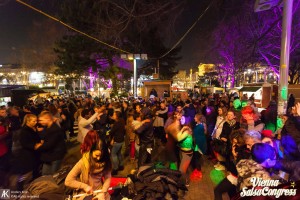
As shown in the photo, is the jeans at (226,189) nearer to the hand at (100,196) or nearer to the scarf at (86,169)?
the hand at (100,196)

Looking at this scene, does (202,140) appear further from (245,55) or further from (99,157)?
(245,55)

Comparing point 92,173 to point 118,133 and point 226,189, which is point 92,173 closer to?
point 226,189

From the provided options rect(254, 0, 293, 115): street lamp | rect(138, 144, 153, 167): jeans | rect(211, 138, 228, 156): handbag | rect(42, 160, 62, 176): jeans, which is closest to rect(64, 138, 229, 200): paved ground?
rect(138, 144, 153, 167): jeans

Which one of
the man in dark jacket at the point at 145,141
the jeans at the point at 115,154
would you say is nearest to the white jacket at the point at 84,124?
the jeans at the point at 115,154

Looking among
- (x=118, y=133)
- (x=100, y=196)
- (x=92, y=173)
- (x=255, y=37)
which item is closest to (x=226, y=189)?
(x=100, y=196)

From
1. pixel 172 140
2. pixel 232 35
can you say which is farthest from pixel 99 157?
pixel 232 35

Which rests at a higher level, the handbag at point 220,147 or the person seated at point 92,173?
the person seated at point 92,173

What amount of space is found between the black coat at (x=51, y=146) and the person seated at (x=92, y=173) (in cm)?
149

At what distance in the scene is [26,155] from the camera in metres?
4.48

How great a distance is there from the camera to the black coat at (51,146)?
15.2ft

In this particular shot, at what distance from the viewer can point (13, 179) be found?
434 cm

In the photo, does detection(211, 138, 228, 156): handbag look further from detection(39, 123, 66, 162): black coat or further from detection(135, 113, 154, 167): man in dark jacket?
detection(39, 123, 66, 162): black coat

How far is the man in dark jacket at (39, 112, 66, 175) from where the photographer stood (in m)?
4.66

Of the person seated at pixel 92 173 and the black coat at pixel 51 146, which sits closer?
the person seated at pixel 92 173
